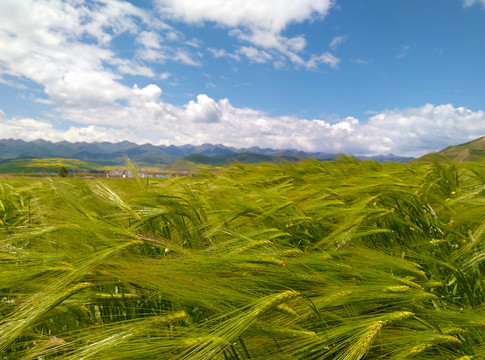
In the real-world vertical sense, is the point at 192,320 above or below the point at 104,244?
below

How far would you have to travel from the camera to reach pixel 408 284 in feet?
3.62

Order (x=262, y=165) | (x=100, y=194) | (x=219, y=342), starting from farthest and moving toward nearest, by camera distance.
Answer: (x=262, y=165) → (x=100, y=194) → (x=219, y=342)

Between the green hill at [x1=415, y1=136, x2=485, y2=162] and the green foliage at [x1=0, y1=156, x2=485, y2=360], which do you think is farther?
the green hill at [x1=415, y1=136, x2=485, y2=162]

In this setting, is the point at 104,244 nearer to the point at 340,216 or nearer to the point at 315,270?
the point at 315,270

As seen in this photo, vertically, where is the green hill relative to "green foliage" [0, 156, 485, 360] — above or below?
above

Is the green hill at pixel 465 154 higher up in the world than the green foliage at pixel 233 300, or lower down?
higher up

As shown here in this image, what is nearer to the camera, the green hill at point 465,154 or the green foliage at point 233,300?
the green foliage at point 233,300

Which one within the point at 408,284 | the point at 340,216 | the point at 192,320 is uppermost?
the point at 340,216

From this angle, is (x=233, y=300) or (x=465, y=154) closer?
(x=233, y=300)

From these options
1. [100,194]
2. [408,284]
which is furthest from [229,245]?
[100,194]

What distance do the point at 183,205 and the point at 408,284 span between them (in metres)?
1.50

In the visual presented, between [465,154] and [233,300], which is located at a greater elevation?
[465,154]

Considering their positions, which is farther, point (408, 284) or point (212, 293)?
point (408, 284)

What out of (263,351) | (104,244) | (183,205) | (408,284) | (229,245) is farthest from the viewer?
(183,205)
